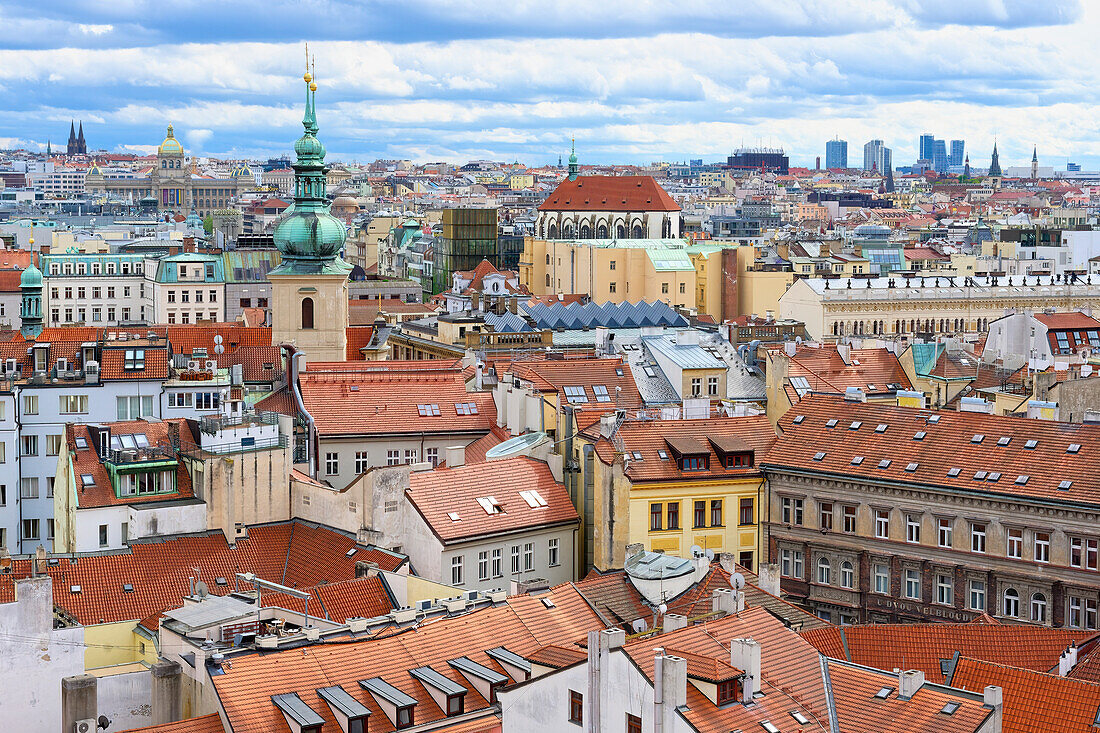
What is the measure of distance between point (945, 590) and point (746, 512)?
892cm

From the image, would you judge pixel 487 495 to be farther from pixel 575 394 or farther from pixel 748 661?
pixel 748 661

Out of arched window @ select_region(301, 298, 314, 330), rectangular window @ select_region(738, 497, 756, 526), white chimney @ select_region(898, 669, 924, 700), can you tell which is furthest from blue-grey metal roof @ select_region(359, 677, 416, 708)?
arched window @ select_region(301, 298, 314, 330)

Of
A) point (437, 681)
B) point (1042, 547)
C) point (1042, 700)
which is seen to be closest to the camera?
point (1042, 700)

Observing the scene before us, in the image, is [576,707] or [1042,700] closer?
[576,707]

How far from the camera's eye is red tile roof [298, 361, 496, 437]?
8344cm

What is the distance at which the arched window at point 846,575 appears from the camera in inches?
2648

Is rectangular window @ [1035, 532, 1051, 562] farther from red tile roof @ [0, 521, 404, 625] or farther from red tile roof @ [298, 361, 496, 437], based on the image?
red tile roof @ [298, 361, 496, 437]

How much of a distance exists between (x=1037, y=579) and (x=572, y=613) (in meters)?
19.2

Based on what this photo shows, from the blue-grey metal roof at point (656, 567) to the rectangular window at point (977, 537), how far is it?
41.2 ft

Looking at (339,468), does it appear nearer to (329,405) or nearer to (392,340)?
(329,405)

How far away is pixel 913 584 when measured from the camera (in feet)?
215

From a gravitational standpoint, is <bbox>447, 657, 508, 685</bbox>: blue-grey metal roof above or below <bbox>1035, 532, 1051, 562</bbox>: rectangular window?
below

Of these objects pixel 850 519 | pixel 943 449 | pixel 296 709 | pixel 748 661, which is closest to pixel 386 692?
pixel 296 709

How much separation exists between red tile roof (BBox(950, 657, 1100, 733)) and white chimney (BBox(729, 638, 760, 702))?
7.33 metres
